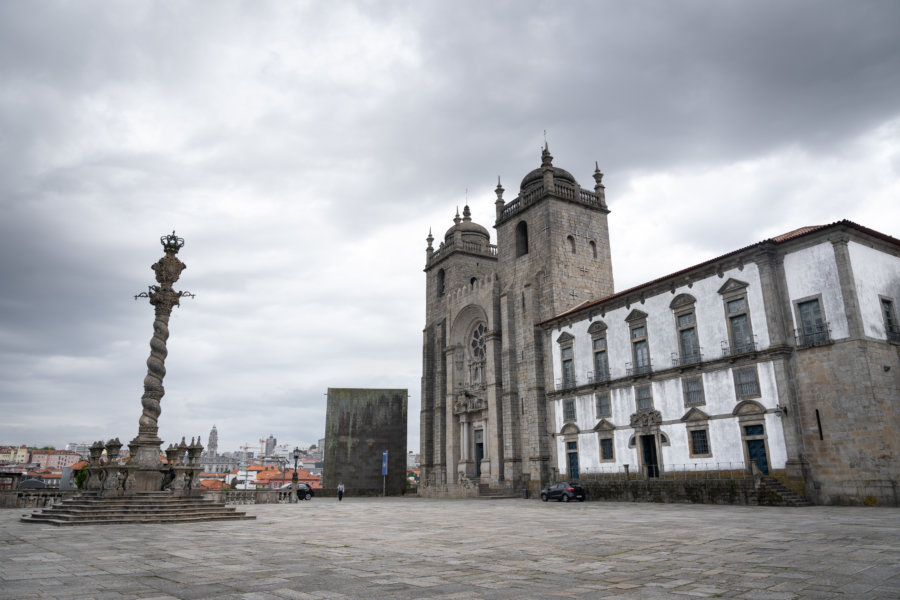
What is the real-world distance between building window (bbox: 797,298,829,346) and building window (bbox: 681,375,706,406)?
4952 mm

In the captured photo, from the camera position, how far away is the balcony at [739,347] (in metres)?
24.8

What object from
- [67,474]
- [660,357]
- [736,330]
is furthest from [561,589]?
[67,474]

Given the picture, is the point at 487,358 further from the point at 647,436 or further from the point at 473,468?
the point at 647,436

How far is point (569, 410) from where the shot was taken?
34.0 metres

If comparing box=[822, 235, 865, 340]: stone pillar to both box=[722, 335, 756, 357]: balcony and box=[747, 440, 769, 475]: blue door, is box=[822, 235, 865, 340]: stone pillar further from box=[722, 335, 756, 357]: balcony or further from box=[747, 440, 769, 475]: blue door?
box=[747, 440, 769, 475]: blue door

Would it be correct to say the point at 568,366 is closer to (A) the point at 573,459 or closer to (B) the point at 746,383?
(A) the point at 573,459

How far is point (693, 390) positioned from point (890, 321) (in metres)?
8.16

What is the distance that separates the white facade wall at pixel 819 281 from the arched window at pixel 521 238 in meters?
19.0

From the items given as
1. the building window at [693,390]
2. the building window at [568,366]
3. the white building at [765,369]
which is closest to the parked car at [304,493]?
the white building at [765,369]

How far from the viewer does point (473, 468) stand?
41.4 m

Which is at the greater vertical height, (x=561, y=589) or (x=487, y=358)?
(x=487, y=358)

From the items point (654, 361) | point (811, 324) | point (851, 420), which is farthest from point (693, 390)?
point (851, 420)

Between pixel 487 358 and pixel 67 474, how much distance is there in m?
27.4

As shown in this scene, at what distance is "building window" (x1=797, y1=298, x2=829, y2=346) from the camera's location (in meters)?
22.5
